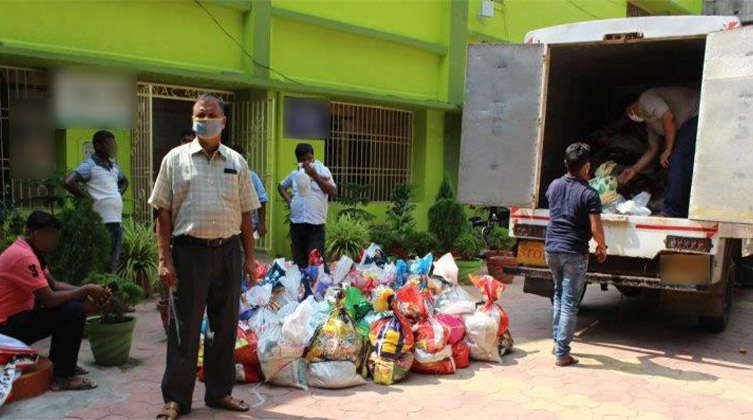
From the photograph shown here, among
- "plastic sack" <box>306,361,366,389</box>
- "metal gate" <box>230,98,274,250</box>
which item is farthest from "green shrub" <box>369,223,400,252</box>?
"plastic sack" <box>306,361,366,389</box>

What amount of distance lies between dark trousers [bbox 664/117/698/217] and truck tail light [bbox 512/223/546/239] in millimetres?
1069

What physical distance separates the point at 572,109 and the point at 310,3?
437 centimetres

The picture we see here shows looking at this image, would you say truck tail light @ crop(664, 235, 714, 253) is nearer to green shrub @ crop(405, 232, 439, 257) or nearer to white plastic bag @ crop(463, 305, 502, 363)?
white plastic bag @ crop(463, 305, 502, 363)

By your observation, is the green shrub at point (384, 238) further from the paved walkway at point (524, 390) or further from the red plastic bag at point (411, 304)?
the red plastic bag at point (411, 304)

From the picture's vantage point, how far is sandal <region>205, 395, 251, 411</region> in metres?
3.84

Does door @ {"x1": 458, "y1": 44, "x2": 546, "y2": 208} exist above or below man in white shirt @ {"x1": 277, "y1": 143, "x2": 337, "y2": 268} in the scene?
above

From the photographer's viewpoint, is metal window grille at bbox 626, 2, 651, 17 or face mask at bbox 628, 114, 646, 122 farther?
metal window grille at bbox 626, 2, 651, 17

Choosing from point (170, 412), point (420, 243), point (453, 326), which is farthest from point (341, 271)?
point (420, 243)

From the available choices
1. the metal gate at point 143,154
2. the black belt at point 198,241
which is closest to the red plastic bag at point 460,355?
the black belt at point 198,241

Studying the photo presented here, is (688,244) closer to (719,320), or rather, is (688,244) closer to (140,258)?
(719,320)

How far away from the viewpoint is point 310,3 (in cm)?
956

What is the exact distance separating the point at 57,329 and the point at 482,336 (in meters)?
2.94

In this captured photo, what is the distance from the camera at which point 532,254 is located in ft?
19.3

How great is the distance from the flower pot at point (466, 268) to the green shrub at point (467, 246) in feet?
0.39
